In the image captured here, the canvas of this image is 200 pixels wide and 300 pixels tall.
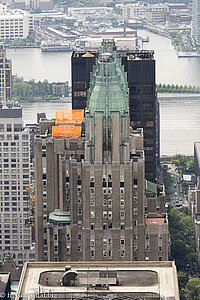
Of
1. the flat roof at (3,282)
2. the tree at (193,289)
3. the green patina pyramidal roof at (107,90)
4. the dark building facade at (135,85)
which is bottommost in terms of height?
the tree at (193,289)

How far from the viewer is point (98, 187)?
136 m

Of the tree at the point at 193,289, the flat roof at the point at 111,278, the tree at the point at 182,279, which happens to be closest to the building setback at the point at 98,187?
the flat roof at the point at 111,278

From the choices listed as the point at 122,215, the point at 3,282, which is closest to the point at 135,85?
the point at 122,215

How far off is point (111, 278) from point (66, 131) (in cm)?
3588

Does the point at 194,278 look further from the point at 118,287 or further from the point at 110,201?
the point at 118,287

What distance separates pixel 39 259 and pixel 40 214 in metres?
4.85

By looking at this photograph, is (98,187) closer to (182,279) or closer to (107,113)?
(107,113)

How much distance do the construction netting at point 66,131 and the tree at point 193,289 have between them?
113 feet

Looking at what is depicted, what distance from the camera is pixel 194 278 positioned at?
580 feet

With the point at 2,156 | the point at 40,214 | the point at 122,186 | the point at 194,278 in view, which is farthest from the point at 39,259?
the point at 2,156

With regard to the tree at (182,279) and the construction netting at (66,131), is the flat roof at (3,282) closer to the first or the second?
the construction netting at (66,131)

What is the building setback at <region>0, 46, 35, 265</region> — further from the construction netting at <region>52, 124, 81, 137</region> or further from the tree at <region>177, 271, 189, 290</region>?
the construction netting at <region>52, 124, 81, 137</region>

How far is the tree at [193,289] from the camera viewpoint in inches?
6629

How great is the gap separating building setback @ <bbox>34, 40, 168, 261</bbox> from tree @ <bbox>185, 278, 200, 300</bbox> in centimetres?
2614
